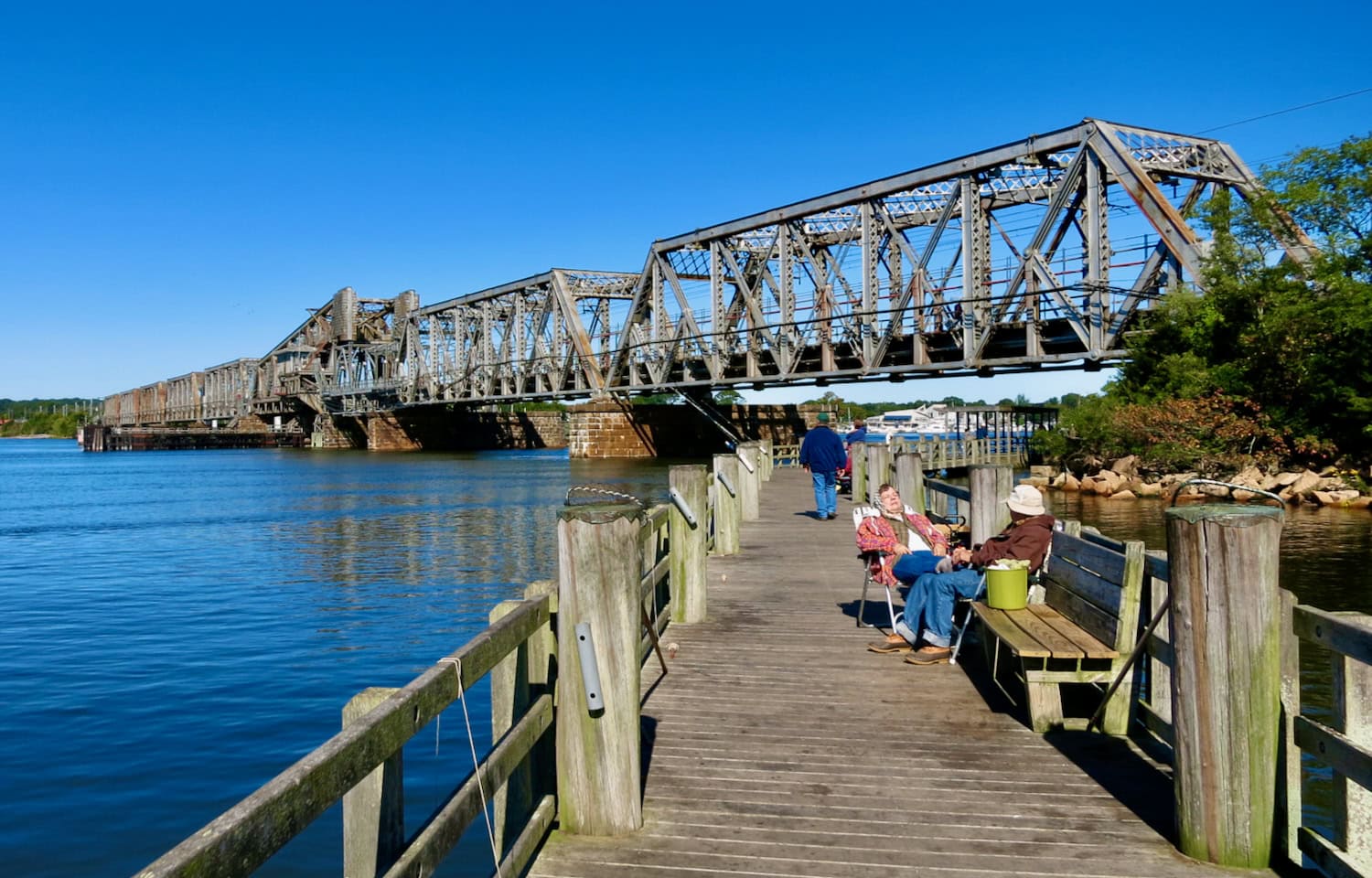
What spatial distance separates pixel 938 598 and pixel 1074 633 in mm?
1731

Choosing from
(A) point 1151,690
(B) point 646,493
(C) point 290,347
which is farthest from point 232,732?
(C) point 290,347

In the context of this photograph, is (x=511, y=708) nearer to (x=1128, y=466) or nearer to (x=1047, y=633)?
(x=1047, y=633)

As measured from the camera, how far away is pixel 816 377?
4812 centimetres

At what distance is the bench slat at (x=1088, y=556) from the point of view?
20.2 ft

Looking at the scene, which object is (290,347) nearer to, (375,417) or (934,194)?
(375,417)

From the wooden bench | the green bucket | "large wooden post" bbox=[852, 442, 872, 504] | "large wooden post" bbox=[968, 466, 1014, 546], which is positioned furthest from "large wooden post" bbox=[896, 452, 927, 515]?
the wooden bench

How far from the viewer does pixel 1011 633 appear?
6.75 metres

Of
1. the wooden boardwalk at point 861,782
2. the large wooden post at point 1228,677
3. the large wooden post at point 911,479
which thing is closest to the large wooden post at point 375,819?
the wooden boardwalk at point 861,782

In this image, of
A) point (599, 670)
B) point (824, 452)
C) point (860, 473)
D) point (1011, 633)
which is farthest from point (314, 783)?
point (860, 473)

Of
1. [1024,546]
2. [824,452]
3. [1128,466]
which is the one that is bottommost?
[1128,466]

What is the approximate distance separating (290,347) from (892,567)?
13036 cm

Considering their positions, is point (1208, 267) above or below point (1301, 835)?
above

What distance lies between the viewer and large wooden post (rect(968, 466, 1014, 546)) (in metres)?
10.2

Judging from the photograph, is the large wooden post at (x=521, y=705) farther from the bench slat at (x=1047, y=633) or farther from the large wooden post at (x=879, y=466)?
the large wooden post at (x=879, y=466)
